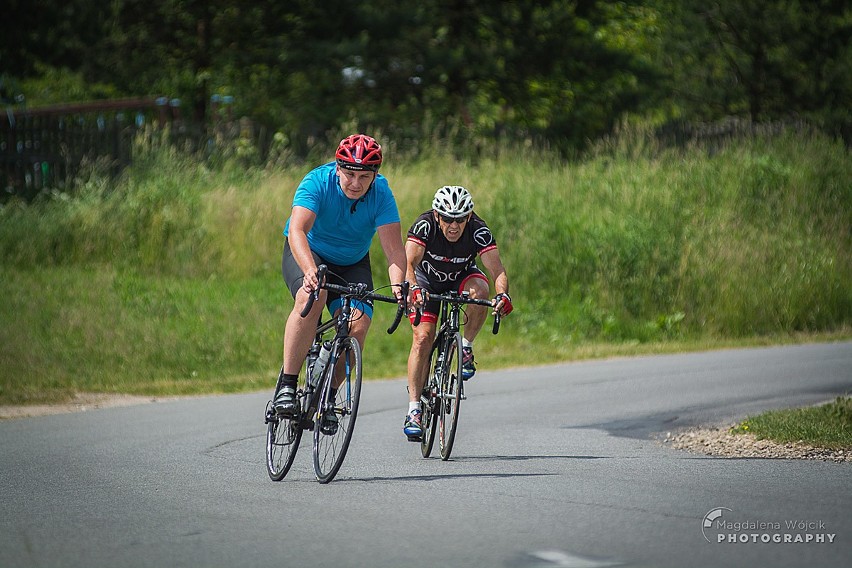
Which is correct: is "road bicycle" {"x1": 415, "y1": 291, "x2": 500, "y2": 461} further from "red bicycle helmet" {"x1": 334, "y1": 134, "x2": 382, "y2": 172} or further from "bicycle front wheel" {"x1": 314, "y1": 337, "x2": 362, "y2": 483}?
"red bicycle helmet" {"x1": 334, "y1": 134, "x2": 382, "y2": 172}

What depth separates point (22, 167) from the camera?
79.4ft

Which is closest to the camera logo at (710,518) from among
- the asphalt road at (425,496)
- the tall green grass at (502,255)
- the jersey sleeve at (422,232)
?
the asphalt road at (425,496)

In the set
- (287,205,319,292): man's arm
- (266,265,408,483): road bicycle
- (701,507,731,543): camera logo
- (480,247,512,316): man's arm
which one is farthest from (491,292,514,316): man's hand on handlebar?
(701,507,731,543): camera logo

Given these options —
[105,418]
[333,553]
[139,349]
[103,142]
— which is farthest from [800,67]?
[333,553]

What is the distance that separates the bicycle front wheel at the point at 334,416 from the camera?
822cm

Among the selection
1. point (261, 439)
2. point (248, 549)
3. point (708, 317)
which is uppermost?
point (248, 549)

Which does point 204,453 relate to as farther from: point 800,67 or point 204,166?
point 800,67

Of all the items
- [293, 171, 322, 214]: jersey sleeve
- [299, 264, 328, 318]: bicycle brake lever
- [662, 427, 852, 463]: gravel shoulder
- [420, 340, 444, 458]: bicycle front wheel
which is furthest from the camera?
[662, 427, 852, 463]: gravel shoulder

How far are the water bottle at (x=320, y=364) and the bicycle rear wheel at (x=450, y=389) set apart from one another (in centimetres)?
106

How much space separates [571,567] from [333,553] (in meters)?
1.13

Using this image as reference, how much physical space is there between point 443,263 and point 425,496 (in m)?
2.39

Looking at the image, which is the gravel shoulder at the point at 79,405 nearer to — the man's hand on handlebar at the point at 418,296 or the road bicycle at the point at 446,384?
the road bicycle at the point at 446,384

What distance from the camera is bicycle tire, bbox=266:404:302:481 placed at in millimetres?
8508

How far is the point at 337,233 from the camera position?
8.70 metres
